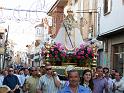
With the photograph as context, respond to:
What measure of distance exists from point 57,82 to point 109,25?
13.8 metres

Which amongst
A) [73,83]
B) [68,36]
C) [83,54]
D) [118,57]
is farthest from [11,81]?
[118,57]

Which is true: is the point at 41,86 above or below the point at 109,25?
below

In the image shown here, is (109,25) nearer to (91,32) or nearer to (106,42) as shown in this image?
(106,42)

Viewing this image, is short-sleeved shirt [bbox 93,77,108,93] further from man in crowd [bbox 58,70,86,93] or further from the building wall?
the building wall

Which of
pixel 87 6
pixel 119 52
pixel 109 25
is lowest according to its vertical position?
pixel 119 52

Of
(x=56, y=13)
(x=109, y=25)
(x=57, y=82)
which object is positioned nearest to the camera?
(x=57, y=82)

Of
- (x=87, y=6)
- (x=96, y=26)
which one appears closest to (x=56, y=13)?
(x=87, y=6)

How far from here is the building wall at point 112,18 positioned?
74.1 ft

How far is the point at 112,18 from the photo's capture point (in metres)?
24.0

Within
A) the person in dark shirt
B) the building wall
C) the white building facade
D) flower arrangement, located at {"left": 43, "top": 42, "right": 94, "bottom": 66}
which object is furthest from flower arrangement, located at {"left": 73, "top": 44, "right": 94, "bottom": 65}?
the building wall

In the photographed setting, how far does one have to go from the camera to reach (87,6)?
31.0 meters

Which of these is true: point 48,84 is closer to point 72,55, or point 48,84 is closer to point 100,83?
point 100,83

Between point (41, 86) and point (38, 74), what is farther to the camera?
point (38, 74)

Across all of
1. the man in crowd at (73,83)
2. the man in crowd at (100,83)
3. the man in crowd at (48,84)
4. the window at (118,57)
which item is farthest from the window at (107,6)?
the man in crowd at (73,83)
